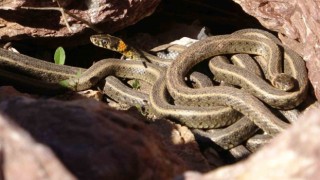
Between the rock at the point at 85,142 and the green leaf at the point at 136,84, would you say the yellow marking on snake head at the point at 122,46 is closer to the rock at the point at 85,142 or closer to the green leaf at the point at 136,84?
the green leaf at the point at 136,84

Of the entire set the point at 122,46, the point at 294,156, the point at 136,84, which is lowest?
the point at 136,84

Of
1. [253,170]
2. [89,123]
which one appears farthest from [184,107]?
[253,170]

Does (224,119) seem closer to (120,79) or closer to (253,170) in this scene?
(120,79)

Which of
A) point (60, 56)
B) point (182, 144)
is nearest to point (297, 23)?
point (182, 144)

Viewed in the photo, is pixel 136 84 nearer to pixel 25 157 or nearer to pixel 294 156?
pixel 25 157

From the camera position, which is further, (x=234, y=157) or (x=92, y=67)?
(x=92, y=67)

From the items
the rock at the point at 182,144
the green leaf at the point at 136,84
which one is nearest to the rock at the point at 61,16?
the green leaf at the point at 136,84

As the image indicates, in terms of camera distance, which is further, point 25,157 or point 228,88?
point 228,88
